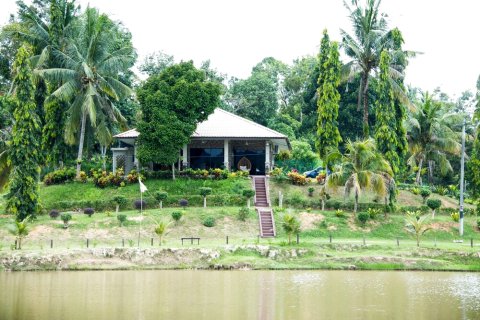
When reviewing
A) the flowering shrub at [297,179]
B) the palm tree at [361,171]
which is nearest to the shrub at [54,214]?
the palm tree at [361,171]

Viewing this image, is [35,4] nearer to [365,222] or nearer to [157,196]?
[157,196]

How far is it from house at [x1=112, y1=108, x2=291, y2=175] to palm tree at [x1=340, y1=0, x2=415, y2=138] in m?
7.97

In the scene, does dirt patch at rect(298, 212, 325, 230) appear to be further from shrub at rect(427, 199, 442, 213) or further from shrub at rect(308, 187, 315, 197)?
shrub at rect(427, 199, 442, 213)

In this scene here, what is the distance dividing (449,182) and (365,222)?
1099 inches

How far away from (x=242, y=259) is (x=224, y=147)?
20.6m

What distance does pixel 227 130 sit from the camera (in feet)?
185

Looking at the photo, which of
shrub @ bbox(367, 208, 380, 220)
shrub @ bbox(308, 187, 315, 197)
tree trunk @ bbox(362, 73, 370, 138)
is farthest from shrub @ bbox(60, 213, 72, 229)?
tree trunk @ bbox(362, 73, 370, 138)

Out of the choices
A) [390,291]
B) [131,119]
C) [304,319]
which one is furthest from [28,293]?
[131,119]

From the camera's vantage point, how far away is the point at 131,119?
6919 centimetres

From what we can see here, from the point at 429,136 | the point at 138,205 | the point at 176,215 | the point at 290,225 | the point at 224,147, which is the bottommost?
the point at 290,225

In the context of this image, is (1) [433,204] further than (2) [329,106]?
No

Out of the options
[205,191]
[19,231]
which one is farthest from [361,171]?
[19,231]

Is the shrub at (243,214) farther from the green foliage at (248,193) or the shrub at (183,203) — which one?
the shrub at (183,203)

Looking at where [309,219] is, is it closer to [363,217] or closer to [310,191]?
[363,217]
